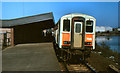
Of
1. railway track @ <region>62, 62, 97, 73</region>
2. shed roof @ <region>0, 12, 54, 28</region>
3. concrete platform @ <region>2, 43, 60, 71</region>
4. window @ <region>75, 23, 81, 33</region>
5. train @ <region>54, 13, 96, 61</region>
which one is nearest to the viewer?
railway track @ <region>62, 62, 97, 73</region>

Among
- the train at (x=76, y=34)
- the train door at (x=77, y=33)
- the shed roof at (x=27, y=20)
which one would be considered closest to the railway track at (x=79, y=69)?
the train at (x=76, y=34)

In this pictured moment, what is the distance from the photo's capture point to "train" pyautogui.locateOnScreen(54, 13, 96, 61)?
8.46 meters

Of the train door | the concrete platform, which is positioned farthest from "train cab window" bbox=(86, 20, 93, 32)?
the concrete platform

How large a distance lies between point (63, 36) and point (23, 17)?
10940 millimetres

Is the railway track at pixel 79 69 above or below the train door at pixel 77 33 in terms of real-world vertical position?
below

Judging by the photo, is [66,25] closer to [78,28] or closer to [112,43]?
[78,28]

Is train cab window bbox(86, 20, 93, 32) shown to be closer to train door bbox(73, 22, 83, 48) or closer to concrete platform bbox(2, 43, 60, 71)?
train door bbox(73, 22, 83, 48)

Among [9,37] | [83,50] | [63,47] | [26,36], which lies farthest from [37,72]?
[26,36]

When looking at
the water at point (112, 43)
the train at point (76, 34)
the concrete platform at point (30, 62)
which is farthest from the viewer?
the water at point (112, 43)

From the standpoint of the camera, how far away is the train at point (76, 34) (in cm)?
846

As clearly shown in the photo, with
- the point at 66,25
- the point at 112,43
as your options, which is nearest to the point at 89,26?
the point at 66,25

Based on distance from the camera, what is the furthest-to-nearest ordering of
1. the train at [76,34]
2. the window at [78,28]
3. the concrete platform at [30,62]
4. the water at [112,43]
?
the water at [112,43], the window at [78,28], the train at [76,34], the concrete platform at [30,62]

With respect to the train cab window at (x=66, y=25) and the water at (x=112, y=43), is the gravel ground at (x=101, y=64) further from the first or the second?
the water at (x=112, y=43)

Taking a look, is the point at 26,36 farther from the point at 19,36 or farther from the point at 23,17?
the point at 23,17
